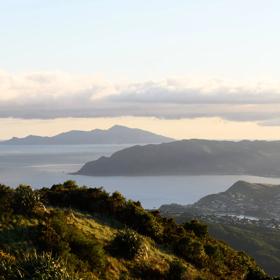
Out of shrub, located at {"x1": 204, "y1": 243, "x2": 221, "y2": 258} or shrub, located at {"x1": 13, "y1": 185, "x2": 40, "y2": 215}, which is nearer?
shrub, located at {"x1": 13, "y1": 185, "x2": 40, "y2": 215}

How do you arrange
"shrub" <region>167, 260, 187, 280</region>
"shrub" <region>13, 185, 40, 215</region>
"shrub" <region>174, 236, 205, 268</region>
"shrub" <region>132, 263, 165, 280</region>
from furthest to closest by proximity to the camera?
"shrub" <region>174, 236, 205, 268</region> → "shrub" <region>13, 185, 40, 215</region> → "shrub" <region>167, 260, 187, 280</region> → "shrub" <region>132, 263, 165, 280</region>

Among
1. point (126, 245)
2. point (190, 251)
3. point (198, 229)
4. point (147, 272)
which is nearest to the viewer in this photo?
point (147, 272)

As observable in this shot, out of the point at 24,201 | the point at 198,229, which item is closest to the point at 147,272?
the point at 24,201

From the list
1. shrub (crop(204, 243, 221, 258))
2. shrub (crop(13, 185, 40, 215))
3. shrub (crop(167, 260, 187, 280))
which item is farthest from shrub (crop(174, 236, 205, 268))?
shrub (crop(13, 185, 40, 215))

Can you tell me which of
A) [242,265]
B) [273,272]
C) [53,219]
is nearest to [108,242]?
[53,219]

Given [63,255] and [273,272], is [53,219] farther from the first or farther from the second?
[273,272]

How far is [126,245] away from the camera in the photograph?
88.9 ft

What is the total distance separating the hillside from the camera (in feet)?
70.1

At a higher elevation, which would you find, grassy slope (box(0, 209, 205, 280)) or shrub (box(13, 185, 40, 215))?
shrub (box(13, 185, 40, 215))

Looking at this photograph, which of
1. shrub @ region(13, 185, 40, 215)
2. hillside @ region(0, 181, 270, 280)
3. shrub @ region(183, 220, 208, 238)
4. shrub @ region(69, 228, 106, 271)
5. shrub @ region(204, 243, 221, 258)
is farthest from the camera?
shrub @ region(183, 220, 208, 238)

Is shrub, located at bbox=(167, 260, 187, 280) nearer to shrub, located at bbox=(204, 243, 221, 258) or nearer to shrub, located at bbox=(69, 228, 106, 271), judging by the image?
shrub, located at bbox=(69, 228, 106, 271)

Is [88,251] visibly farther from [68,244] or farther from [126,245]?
[126,245]

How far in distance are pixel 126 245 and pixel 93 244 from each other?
292 cm

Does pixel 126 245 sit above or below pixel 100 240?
below
